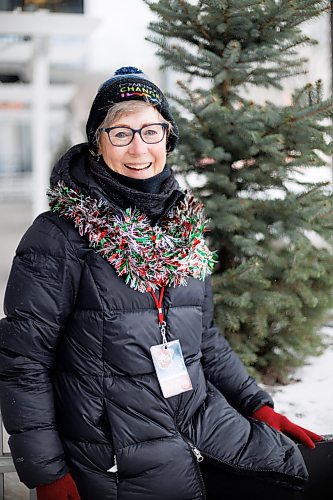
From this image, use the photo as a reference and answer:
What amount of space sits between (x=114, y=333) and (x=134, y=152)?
1.61 feet

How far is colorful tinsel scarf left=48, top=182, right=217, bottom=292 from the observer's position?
5.11 ft

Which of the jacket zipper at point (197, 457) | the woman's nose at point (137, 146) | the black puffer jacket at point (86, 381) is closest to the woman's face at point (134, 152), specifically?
the woman's nose at point (137, 146)

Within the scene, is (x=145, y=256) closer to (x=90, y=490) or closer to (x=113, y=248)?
(x=113, y=248)

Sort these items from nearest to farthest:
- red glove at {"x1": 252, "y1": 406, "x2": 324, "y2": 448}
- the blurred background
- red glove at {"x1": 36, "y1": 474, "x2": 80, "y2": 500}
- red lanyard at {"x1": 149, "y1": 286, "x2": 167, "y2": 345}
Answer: red glove at {"x1": 36, "y1": 474, "x2": 80, "y2": 500}
red lanyard at {"x1": 149, "y1": 286, "x2": 167, "y2": 345}
red glove at {"x1": 252, "y1": 406, "x2": 324, "y2": 448}
the blurred background

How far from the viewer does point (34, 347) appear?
1.49 metres

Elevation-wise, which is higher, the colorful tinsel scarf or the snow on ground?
the colorful tinsel scarf

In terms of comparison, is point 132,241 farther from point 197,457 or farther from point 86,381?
point 197,457

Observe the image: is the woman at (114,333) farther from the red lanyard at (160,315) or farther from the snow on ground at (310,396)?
the snow on ground at (310,396)

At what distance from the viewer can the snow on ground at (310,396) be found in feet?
9.09

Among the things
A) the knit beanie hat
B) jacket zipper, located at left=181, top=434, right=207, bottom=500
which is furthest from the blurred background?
jacket zipper, located at left=181, top=434, right=207, bottom=500

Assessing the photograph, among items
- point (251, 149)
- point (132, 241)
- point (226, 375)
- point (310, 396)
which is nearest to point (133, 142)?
point (132, 241)

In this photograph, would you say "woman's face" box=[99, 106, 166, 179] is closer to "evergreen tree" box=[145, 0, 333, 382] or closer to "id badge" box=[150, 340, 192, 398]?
"id badge" box=[150, 340, 192, 398]

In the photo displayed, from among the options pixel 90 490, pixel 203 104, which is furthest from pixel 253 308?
pixel 90 490

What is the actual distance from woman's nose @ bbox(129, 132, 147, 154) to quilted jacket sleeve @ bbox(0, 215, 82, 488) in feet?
1.03
